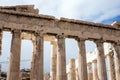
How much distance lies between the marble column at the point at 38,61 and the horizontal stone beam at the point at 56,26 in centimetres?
87

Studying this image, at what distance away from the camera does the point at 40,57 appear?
20.0m

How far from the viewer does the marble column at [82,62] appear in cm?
2098

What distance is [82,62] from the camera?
21.4 metres

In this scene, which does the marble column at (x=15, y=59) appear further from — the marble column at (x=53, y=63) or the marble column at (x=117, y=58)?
the marble column at (x=117, y=58)

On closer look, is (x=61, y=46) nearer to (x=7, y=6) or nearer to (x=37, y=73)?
(x=37, y=73)

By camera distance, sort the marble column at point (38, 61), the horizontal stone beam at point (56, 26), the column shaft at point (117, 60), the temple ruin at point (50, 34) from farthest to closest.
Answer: the column shaft at point (117, 60) → the horizontal stone beam at point (56, 26) → the temple ruin at point (50, 34) → the marble column at point (38, 61)

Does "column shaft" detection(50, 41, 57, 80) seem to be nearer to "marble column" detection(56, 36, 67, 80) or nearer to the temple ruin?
the temple ruin

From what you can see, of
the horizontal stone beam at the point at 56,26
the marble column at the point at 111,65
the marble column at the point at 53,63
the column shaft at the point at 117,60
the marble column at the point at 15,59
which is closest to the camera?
the marble column at the point at 15,59

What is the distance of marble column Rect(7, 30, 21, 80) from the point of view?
18703 mm

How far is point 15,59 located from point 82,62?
6.02 metres

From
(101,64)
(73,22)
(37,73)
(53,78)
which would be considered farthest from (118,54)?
(37,73)

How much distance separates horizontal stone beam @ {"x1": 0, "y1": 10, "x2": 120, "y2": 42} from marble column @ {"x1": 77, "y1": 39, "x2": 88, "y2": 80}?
2.50 feet

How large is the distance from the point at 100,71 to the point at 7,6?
10161 mm

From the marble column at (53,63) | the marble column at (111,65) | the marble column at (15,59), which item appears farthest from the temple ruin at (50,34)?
the marble column at (111,65)
